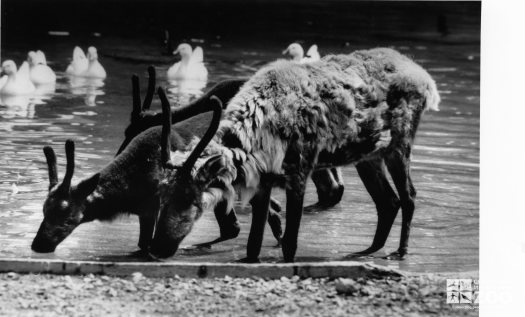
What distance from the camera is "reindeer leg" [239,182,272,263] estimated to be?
223 inches

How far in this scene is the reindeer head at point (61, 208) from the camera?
5641 millimetres

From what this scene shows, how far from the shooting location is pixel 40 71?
7.72 m

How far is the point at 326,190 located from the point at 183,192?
5.06ft

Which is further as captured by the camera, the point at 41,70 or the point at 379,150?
the point at 41,70

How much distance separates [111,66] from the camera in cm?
782

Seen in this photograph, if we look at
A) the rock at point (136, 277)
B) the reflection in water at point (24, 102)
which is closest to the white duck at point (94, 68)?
the reflection in water at point (24, 102)

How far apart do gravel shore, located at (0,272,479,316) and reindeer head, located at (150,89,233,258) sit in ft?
0.74

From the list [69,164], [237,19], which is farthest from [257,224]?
[237,19]

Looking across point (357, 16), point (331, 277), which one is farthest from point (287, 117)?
point (357, 16)

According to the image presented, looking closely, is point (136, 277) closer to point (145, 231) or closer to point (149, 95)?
point (145, 231)

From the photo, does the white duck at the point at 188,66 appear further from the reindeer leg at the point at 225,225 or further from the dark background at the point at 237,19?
the reindeer leg at the point at 225,225

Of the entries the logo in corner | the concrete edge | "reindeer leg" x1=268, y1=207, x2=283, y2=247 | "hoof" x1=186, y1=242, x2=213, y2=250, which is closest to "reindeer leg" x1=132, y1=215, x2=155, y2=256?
"hoof" x1=186, y1=242, x2=213, y2=250

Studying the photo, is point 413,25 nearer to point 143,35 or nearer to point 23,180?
point 143,35
